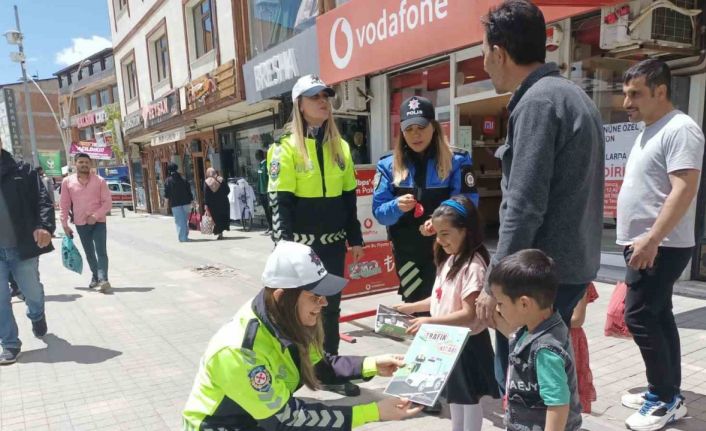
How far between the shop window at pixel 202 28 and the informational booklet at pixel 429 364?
43.8 feet

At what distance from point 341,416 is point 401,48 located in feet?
16.8

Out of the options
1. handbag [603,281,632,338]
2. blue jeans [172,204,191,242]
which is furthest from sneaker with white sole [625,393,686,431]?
blue jeans [172,204,191,242]

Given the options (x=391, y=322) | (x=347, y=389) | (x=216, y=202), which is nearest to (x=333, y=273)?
(x=347, y=389)

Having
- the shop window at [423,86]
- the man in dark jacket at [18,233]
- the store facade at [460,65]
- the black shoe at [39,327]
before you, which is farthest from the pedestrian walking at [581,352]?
the shop window at [423,86]

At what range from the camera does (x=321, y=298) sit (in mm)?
1797

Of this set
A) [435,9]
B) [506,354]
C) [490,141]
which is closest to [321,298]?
[506,354]

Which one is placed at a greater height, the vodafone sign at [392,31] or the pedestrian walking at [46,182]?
the vodafone sign at [392,31]

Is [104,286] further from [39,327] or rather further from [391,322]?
[391,322]

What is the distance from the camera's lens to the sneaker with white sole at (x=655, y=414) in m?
2.42

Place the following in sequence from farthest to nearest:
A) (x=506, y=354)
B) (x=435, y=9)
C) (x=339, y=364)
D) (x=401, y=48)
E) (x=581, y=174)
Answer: (x=401, y=48)
(x=435, y=9)
(x=339, y=364)
(x=506, y=354)
(x=581, y=174)

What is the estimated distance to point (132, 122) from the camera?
60.3ft

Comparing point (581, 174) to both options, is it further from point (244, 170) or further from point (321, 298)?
point (244, 170)

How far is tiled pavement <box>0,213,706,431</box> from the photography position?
2.92 metres

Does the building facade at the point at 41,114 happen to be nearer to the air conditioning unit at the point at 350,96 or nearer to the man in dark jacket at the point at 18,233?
the air conditioning unit at the point at 350,96
